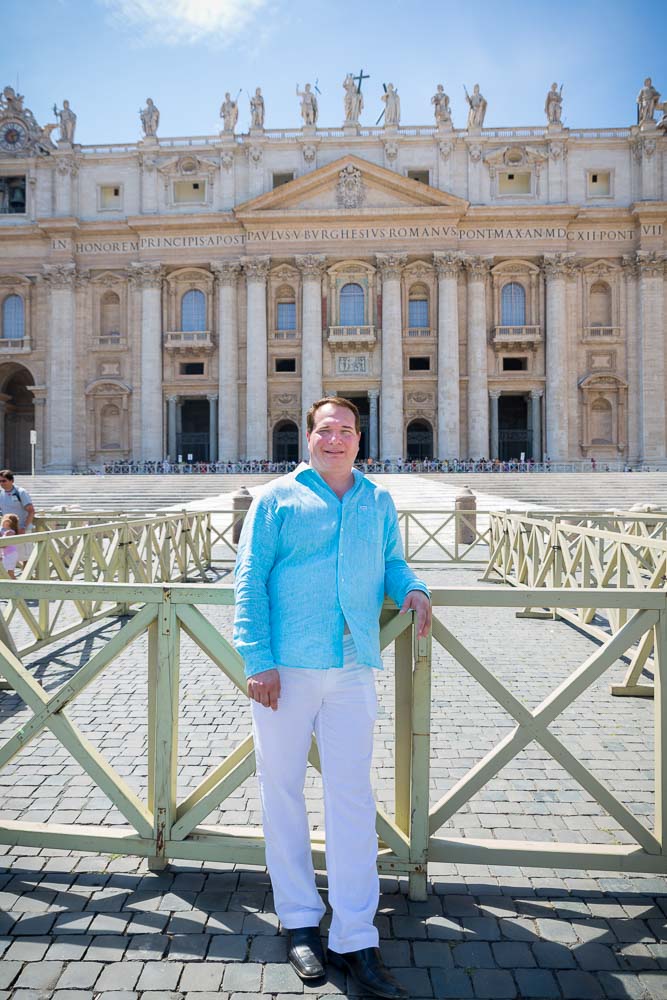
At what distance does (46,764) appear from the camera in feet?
13.7

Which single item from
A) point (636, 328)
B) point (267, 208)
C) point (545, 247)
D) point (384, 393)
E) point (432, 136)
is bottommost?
point (384, 393)

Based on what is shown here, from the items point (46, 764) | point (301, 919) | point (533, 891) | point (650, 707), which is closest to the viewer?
point (301, 919)

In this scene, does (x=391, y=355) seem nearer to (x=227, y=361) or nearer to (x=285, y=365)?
(x=285, y=365)

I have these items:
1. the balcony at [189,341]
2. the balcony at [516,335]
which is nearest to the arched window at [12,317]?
the balcony at [189,341]

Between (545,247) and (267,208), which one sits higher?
(267,208)

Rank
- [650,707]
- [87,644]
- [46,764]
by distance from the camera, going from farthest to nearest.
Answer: [87,644], [650,707], [46,764]

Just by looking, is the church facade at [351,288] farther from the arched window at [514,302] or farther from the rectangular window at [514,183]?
the rectangular window at [514,183]

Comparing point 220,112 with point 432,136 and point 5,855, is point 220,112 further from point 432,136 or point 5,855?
point 5,855

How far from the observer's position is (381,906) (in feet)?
9.24

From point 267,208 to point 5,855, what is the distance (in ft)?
120

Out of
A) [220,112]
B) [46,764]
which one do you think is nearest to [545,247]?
[220,112]

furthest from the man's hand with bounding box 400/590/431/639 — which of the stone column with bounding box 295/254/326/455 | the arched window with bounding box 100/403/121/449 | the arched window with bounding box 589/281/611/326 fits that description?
the arched window with bounding box 589/281/611/326

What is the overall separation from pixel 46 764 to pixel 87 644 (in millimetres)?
3116

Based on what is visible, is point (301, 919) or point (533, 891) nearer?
point (301, 919)
